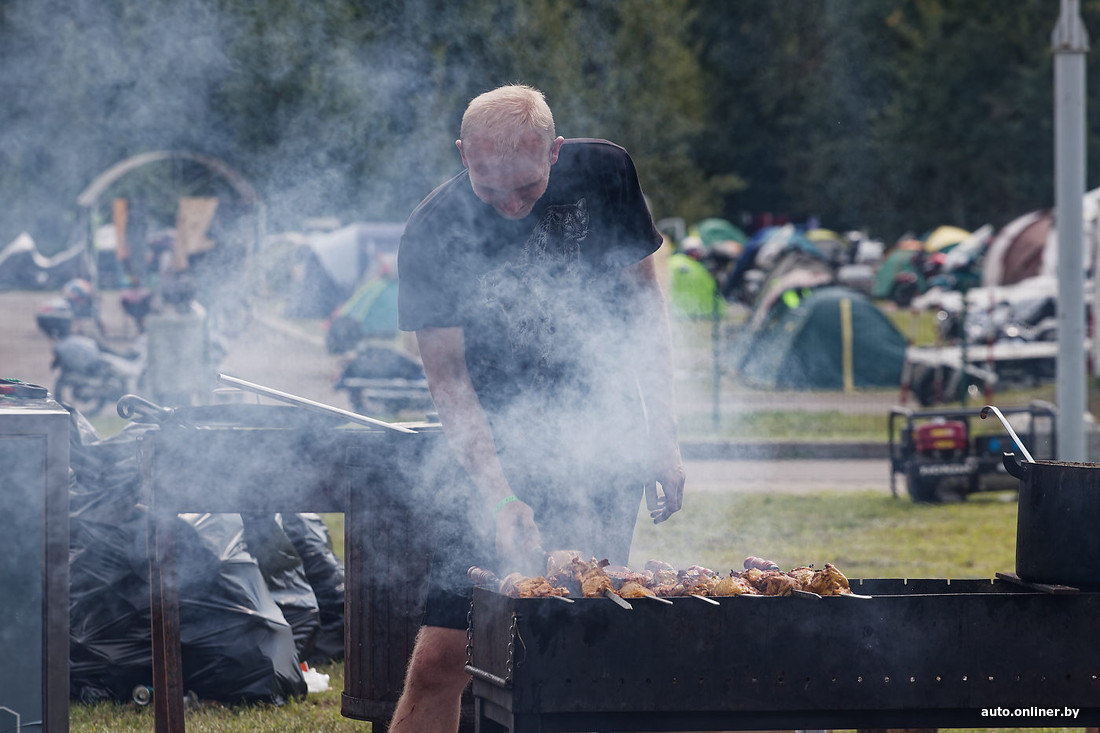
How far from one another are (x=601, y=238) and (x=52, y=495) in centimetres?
141

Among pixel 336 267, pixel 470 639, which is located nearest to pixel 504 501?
pixel 470 639

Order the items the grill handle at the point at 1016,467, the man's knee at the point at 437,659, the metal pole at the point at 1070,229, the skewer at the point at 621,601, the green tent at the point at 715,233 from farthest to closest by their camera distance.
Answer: the green tent at the point at 715,233 → the metal pole at the point at 1070,229 → the man's knee at the point at 437,659 → the grill handle at the point at 1016,467 → the skewer at the point at 621,601

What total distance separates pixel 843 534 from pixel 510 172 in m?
5.70

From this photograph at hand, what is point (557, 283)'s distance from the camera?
3160 mm

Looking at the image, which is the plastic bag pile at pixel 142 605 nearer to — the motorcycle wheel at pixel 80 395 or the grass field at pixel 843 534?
the grass field at pixel 843 534

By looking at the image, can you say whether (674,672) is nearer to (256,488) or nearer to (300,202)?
(256,488)

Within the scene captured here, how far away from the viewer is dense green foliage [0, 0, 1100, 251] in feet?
34.0

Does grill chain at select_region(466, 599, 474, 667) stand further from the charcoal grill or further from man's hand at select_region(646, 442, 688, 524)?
man's hand at select_region(646, 442, 688, 524)

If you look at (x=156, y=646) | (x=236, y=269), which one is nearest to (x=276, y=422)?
(x=156, y=646)

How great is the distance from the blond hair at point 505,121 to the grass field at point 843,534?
249cm

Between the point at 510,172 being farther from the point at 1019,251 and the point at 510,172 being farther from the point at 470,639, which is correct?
the point at 1019,251

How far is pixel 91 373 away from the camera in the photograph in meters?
12.4

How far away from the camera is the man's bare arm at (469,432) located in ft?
9.54

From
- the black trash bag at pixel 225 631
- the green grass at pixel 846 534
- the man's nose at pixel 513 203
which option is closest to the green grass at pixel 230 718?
the black trash bag at pixel 225 631
